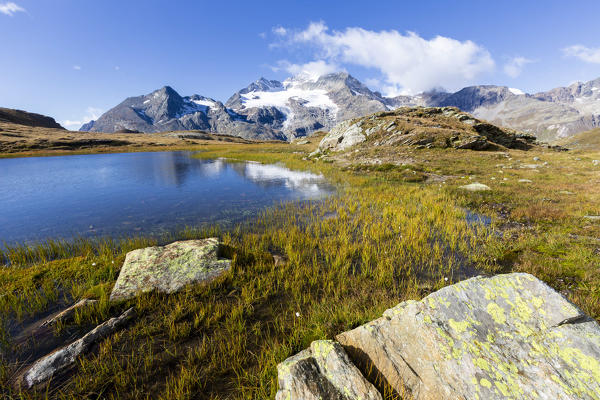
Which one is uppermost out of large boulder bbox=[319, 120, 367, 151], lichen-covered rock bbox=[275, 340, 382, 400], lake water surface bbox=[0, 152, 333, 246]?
large boulder bbox=[319, 120, 367, 151]

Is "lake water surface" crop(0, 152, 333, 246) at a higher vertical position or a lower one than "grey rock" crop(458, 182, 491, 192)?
lower

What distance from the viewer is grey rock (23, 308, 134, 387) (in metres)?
3.81

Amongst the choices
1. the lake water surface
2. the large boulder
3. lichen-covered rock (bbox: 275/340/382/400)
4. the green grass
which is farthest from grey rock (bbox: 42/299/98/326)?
the large boulder

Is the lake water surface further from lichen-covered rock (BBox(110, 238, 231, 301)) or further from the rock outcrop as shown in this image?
the rock outcrop

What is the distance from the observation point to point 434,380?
3.13 metres

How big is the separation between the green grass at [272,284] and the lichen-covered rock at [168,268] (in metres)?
0.32

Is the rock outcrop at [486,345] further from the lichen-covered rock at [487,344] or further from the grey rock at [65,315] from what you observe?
the grey rock at [65,315]

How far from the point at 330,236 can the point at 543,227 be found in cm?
996

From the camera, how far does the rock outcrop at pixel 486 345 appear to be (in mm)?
2768

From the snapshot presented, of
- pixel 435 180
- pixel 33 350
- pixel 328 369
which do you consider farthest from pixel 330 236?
pixel 435 180

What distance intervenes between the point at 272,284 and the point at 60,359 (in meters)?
4.56

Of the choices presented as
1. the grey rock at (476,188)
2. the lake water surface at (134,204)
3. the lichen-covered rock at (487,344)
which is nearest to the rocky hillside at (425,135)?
the grey rock at (476,188)


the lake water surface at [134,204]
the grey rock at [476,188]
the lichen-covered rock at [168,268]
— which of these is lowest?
the lake water surface at [134,204]

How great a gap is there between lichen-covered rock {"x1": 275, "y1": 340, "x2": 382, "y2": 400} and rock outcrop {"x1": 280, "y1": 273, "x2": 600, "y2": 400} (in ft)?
0.35
